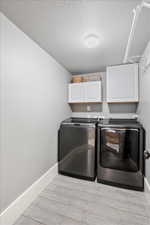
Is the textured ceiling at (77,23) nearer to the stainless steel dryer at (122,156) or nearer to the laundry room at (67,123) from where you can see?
the laundry room at (67,123)

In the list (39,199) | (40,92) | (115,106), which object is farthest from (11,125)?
(115,106)

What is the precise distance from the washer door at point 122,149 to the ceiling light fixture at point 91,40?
54.1 inches

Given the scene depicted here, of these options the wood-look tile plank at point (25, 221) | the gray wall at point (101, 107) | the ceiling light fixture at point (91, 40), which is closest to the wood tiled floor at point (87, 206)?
the wood-look tile plank at point (25, 221)

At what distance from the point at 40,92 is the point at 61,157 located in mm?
1347

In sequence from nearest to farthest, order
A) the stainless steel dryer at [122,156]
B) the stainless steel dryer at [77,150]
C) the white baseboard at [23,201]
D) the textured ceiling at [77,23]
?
the textured ceiling at [77,23] < the white baseboard at [23,201] < the stainless steel dryer at [122,156] < the stainless steel dryer at [77,150]

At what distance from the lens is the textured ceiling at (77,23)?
100 cm

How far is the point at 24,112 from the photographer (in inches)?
53.7

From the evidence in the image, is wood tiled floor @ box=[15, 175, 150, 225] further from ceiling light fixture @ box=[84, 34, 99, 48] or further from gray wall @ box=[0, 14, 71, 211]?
ceiling light fixture @ box=[84, 34, 99, 48]

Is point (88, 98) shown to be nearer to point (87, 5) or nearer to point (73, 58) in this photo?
point (73, 58)

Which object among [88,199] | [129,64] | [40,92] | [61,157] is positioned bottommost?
[88,199]

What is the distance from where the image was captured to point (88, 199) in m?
1.51

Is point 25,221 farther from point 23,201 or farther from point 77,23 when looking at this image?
point 77,23

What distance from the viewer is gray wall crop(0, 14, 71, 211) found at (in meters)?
1.13

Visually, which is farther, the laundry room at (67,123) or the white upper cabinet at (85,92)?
the white upper cabinet at (85,92)
